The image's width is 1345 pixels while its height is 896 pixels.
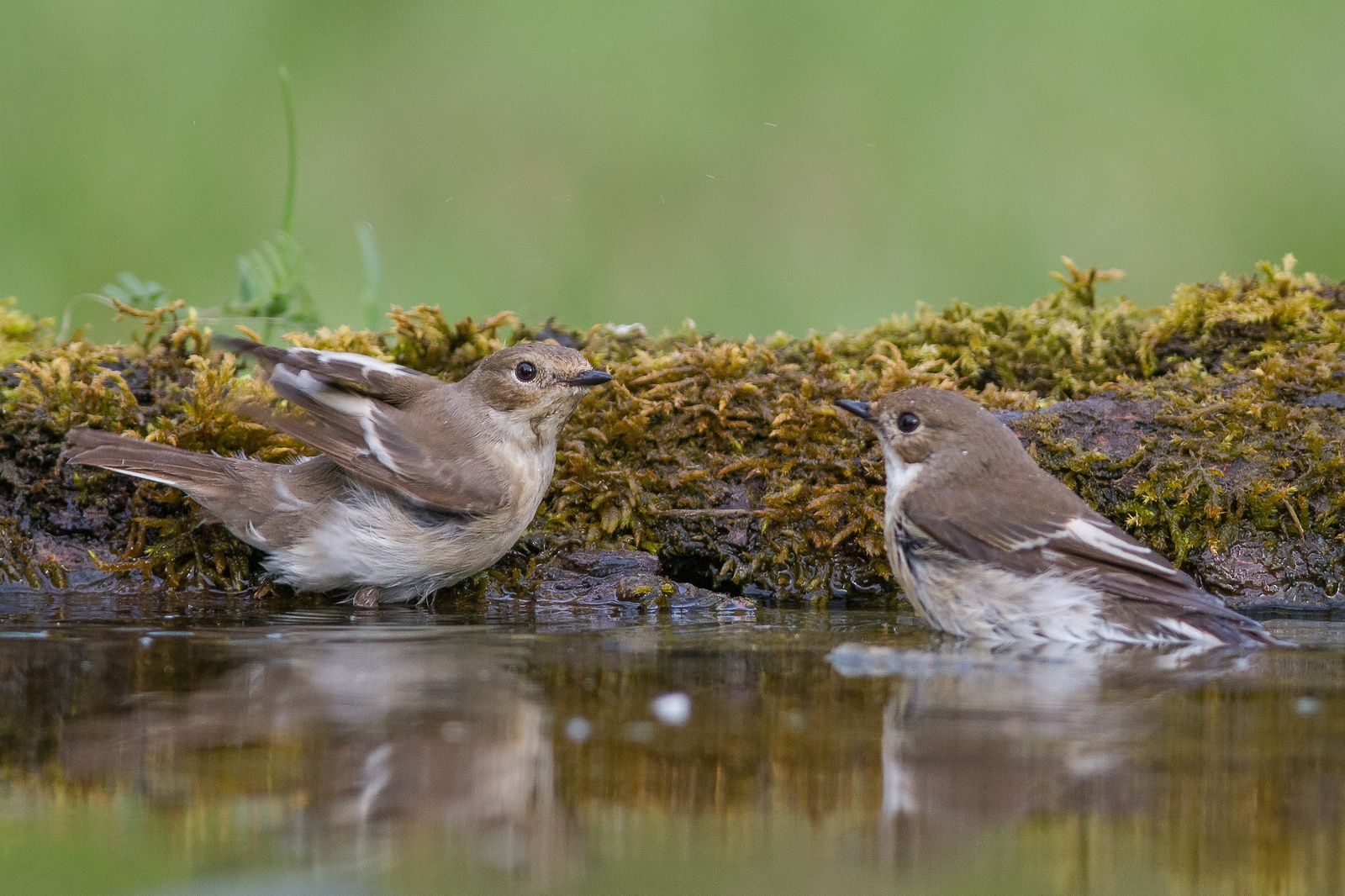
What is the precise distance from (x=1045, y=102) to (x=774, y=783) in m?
9.21

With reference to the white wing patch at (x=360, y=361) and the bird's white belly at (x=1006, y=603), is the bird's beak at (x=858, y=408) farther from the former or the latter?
the white wing patch at (x=360, y=361)

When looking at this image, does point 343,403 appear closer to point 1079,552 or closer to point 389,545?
point 389,545

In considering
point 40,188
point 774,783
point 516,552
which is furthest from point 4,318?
point 774,783

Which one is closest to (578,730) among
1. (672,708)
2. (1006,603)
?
(672,708)

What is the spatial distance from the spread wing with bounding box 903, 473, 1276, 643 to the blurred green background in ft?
14.0

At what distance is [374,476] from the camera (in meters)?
5.20

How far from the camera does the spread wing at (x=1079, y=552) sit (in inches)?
179

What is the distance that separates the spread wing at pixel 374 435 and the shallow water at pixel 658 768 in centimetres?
109

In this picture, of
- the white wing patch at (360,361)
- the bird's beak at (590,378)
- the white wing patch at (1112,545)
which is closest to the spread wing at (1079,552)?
the white wing patch at (1112,545)

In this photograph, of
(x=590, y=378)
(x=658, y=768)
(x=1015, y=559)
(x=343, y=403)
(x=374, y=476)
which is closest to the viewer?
(x=658, y=768)

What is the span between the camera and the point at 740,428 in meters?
6.02

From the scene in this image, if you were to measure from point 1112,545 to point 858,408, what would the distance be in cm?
121

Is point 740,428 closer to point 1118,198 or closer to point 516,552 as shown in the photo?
point 516,552

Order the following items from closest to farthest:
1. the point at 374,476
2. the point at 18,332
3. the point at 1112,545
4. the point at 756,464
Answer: the point at 1112,545
the point at 374,476
the point at 756,464
the point at 18,332
